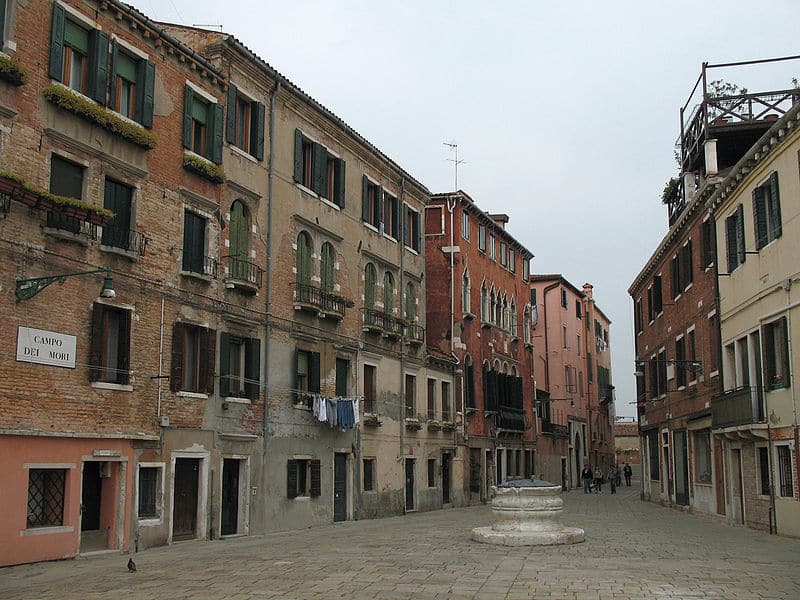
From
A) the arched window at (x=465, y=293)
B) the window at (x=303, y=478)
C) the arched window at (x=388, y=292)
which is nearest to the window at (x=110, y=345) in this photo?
the window at (x=303, y=478)

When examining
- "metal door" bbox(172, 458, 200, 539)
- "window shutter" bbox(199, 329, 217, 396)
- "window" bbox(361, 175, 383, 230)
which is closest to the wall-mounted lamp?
"window shutter" bbox(199, 329, 217, 396)

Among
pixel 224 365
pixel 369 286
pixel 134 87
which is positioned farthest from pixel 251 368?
pixel 369 286

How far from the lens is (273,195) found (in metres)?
25.7

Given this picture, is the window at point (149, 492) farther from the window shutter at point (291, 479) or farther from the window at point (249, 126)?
the window at point (249, 126)

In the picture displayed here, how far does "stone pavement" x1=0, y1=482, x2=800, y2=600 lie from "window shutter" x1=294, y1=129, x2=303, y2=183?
34.4 feet

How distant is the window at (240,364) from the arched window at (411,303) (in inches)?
475

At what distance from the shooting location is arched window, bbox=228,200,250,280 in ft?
77.0

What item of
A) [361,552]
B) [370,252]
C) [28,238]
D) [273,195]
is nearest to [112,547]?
[361,552]

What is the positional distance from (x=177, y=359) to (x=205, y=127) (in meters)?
6.11

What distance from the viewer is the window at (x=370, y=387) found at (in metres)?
31.5

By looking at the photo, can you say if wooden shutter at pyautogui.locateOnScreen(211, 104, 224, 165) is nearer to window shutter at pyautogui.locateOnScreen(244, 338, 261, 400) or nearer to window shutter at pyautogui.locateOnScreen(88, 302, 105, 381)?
window shutter at pyautogui.locateOnScreen(244, 338, 261, 400)

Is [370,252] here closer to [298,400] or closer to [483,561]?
[298,400]

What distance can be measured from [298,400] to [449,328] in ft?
46.7

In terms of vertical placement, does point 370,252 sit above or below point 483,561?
above
